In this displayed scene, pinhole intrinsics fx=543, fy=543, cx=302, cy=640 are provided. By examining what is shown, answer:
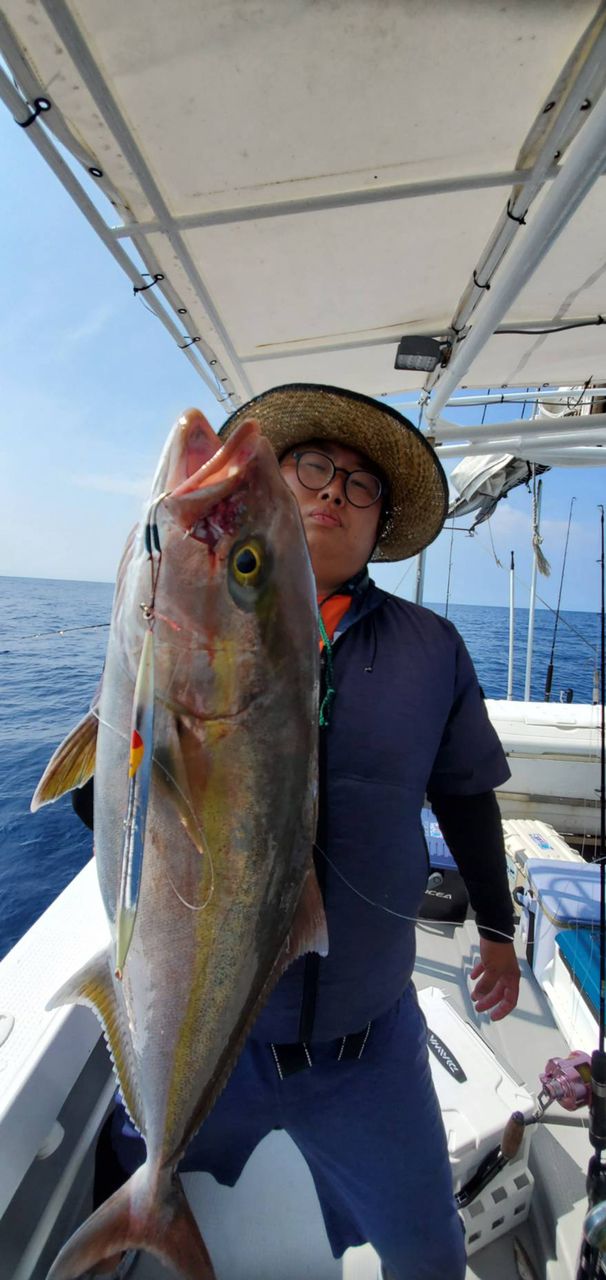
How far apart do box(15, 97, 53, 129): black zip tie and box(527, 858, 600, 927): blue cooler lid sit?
4143mm

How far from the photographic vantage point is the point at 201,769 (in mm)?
971

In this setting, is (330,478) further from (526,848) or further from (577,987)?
(526,848)

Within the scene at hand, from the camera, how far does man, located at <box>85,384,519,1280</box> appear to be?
4.97 ft

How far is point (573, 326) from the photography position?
336 centimetres

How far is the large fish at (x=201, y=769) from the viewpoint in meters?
0.94

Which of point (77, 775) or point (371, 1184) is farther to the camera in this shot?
point (371, 1184)

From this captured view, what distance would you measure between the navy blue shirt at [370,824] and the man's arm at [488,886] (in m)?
0.21

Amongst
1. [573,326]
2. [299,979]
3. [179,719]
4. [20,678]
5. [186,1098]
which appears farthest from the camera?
[20,678]

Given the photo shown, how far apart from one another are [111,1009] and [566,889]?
2977 millimetres

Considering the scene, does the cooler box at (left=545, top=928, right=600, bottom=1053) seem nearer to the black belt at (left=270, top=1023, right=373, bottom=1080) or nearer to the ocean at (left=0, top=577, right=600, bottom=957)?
the black belt at (left=270, top=1023, right=373, bottom=1080)

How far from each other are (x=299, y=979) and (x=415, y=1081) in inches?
20.9

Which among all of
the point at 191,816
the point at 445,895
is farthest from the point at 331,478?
the point at 445,895

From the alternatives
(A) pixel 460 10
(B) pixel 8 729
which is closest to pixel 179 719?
(A) pixel 460 10

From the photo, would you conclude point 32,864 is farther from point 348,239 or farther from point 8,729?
point 348,239
